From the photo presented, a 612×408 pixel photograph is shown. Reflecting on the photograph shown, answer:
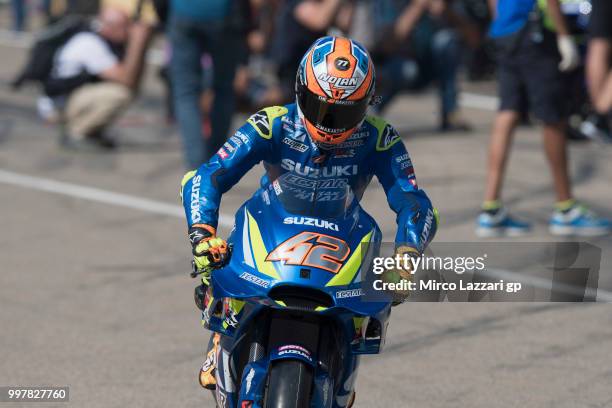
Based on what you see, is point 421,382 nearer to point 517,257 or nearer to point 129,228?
point 517,257

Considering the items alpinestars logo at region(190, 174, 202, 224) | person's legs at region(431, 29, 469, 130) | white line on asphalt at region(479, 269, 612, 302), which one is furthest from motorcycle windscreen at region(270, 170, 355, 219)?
person's legs at region(431, 29, 469, 130)

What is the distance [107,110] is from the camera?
36.3ft

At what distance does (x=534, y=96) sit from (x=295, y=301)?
15.0 feet

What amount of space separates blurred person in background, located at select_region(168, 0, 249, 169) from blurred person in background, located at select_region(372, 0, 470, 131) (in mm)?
2582

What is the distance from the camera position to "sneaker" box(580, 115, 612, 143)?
11.6 meters

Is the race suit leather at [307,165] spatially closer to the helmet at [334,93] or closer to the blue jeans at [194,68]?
the helmet at [334,93]

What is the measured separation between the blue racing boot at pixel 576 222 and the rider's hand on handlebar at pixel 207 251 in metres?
4.64

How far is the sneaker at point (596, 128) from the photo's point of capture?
1165 centimetres

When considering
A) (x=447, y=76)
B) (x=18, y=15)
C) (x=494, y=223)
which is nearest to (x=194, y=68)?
(x=494, y=223)

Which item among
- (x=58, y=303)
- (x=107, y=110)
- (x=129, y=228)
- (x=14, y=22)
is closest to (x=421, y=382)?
(x=58, y=303)

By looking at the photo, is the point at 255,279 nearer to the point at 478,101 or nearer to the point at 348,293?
the point at 348,293

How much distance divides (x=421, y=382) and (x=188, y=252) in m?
2.62

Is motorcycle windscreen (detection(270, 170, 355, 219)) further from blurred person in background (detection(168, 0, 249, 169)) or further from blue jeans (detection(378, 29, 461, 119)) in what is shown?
blue jeans (detection(378, 29, 461, 119))

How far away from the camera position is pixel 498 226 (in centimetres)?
839
